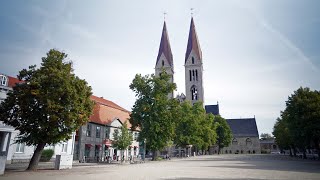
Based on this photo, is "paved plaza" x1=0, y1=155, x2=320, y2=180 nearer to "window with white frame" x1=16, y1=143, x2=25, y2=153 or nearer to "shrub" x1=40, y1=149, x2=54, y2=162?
"shrub" x1=40, y1=149, x2=54, y2=162

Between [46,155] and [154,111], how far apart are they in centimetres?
1854

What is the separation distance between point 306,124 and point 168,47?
60.0 meters

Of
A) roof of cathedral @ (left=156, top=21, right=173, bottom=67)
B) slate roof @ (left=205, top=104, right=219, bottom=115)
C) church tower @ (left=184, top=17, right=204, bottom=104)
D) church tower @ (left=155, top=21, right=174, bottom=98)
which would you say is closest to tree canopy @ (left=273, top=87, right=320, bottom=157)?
church tower @ (left=184, top=17, right=204, bottom=104)

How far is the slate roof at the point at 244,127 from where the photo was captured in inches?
4756

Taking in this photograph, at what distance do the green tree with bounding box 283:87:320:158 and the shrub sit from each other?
36698mm

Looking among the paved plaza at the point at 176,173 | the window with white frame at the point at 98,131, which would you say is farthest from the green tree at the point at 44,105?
the window with white frame at the point at 98,131

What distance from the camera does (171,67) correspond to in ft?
303

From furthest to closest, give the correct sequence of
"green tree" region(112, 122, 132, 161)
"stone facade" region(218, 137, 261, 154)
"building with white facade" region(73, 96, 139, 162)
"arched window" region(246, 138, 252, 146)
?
1. "arched window" region(246, 138, 252, 146)
2. "stone facade" region(218, 137, 261, 154)
3. "green tree" region(112, 122, 132, 161)
4. "building with white facade" region(73, 96, 139, 162)

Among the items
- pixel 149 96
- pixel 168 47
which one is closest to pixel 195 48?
pixel 168 47

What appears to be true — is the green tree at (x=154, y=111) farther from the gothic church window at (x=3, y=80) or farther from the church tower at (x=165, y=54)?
the church tower at (x=165, y=54)

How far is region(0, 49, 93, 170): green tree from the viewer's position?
837 inches

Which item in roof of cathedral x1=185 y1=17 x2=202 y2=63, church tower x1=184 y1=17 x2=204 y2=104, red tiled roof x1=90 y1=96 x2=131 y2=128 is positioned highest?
roof of cathedral x1=185 y1=17 x2=202 y2=63

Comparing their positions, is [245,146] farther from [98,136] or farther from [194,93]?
[98,136]

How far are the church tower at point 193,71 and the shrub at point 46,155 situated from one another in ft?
212
